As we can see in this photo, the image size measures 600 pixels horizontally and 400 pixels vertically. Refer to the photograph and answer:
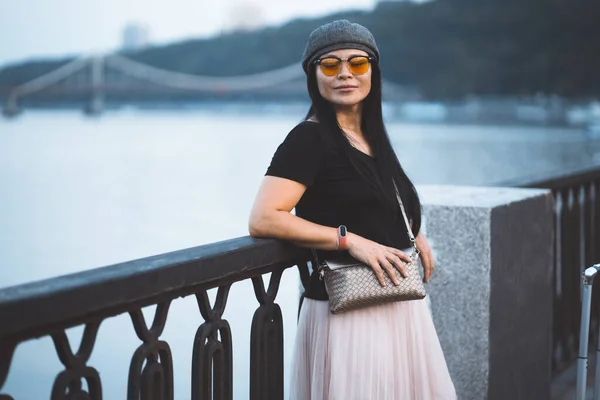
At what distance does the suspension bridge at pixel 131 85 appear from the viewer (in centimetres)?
5997

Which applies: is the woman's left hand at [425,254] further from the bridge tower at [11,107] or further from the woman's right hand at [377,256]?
the bridge tower at [11,107]

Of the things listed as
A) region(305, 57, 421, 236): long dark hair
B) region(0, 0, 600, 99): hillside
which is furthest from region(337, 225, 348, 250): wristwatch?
region(0, 0, 600, 99): hillside

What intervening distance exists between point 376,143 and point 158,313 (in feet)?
2.18

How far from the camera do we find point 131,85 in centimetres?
5866

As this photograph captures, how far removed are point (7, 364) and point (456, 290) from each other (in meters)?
1.66

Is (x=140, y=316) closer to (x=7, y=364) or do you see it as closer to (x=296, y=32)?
(x=7, y=364)

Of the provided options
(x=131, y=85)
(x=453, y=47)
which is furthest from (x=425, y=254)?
(x=453, y=47)

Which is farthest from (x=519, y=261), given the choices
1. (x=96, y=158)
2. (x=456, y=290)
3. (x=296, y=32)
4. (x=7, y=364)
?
(x=296, y=32)

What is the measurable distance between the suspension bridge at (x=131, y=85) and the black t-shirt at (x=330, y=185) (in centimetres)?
5487

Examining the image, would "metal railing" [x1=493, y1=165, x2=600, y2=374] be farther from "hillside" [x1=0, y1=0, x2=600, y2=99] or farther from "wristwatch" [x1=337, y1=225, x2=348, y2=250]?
"hillside" [x1=0, y1=0, x2=600, y2=99]

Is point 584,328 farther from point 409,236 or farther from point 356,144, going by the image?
point 356,144

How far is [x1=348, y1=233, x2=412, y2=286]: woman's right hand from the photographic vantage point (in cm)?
191

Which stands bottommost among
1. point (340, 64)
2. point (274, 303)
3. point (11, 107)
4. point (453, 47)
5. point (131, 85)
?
point (274, 303)

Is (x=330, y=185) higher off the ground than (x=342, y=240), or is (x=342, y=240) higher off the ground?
(x=330, y=185)
